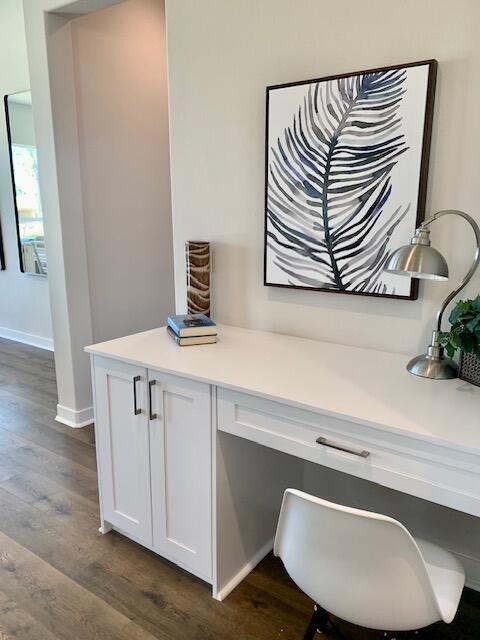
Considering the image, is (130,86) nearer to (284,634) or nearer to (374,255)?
(374,255)

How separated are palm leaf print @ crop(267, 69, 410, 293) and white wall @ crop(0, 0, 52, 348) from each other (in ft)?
11.3

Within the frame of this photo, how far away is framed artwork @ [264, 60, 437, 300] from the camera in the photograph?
1575mm

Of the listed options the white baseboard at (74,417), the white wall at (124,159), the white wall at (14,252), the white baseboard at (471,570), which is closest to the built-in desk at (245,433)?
the white baseboard at (471,570)

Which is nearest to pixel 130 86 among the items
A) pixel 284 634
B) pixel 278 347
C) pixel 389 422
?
pixel 278 347

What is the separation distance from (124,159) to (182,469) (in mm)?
2307

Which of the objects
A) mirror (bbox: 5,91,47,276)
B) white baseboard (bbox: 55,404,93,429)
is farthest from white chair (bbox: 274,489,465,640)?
mirror (bbox: 5,91,47,276)

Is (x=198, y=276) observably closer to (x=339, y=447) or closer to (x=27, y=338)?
(x=339, y=447)

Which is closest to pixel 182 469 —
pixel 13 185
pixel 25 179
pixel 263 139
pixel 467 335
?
pixel 467 335

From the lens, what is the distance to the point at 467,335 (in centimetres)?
138

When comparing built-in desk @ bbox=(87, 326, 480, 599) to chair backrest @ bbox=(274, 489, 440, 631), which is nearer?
chair backrest @ bbox=(274, 489, 440, 631)

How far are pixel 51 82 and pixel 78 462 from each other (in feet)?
7.09

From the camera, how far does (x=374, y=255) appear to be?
1717 mm

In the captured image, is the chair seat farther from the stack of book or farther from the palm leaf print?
the stack of book

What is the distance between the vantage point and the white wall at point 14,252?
4.21 m
